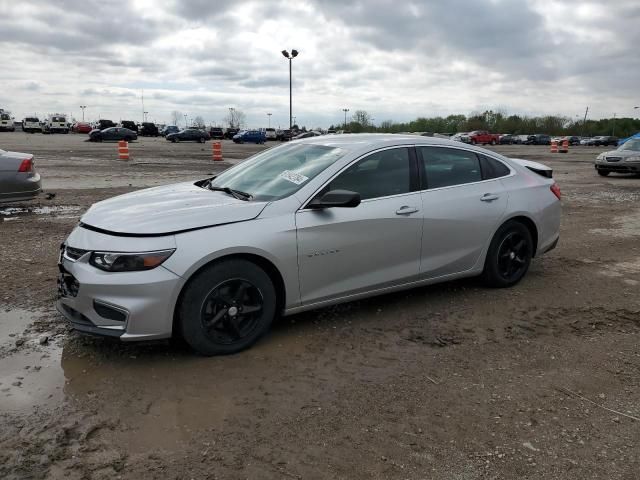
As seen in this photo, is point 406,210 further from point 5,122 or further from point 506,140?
point 506,140

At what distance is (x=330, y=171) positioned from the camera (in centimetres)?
436

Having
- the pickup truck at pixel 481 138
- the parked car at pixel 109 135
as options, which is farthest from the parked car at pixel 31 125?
the pickup truck at pixel 481 138

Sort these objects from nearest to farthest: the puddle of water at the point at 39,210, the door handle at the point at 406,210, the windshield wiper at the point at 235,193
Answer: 1. the windshield wiper at the point at 235,193
2. the door handle at the point at 406,210
3. the puddle of water at the point at 39,210

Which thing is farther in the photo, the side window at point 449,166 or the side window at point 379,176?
the side window at point 449,166

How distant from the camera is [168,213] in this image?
3.87 metres

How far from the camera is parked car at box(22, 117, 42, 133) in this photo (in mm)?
69562

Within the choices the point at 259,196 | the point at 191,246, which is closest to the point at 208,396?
the point at 191,246

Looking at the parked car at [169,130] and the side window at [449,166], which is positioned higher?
the side window at [449,166]

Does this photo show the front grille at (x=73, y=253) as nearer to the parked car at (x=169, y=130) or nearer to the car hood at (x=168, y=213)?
the car hood at (x=168, y=213)

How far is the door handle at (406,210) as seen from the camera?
15.0 ft

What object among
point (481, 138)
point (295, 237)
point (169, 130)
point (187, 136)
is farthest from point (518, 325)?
point (169, 130)

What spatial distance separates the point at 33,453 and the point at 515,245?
4543 millimetres

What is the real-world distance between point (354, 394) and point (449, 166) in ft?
8.48

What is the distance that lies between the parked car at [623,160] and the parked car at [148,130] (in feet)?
203
